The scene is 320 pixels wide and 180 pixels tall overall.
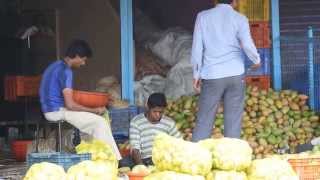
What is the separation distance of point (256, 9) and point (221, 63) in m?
2.59

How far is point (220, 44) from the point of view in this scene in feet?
20.2

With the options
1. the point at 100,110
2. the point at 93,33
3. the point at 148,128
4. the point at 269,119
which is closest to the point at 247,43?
the point at 148,128

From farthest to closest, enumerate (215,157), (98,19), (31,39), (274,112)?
1. (31,39)
2. (98,19)
3. (274,112)
4. (215,157)

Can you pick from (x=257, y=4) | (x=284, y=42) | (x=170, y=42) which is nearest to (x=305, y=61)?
(x=284, y=42)

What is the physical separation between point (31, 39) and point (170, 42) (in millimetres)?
2780

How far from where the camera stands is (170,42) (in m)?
8.75

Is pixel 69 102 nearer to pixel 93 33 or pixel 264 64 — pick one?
pixel 264 64

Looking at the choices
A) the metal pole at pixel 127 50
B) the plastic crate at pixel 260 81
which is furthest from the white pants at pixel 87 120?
the plastic crate at pixel 260 81

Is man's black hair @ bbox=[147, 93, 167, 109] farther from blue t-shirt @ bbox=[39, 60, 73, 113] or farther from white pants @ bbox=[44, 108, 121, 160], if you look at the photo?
blue t-shirt @ bbox=[39, 60, 73, 113]

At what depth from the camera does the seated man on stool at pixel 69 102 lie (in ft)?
22.5

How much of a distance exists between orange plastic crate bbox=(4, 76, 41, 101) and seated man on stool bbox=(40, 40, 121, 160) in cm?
270

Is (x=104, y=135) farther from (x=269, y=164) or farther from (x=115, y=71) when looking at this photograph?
(x=269, y=164)

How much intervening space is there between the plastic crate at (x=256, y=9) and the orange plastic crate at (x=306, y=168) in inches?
170

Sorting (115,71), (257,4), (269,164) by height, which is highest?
(257,4)
